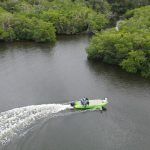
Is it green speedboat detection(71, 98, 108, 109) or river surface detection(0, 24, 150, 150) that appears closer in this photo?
river surface detection(0, 24, 150, 150)

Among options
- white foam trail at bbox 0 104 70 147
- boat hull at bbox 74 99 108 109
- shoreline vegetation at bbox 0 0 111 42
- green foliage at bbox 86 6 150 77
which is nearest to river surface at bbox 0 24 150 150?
white foam trail at bbox 0 104 70 147

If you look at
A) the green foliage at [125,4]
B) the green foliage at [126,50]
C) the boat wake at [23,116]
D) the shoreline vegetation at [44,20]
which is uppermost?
the green foliage at [125,4]

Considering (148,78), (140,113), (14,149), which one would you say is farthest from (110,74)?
(14,149)

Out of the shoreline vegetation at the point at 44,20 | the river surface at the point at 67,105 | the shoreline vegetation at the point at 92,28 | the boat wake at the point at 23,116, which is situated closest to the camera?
the river surface at the point at 67,105

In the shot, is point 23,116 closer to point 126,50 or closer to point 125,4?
point 126,50

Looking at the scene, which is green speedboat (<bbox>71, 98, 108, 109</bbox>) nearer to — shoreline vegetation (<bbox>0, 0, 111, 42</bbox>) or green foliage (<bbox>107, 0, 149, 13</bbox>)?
shoreline vegetation (<bbox>0, 0, 111, 42</bbox>)

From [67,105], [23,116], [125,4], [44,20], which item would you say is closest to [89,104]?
[67,105]

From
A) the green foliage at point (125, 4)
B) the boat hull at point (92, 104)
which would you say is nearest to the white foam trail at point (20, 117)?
the boat hull at point (92, 104)

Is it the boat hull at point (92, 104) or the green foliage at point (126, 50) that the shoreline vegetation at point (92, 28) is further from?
the boat hull at point (92, 104)
